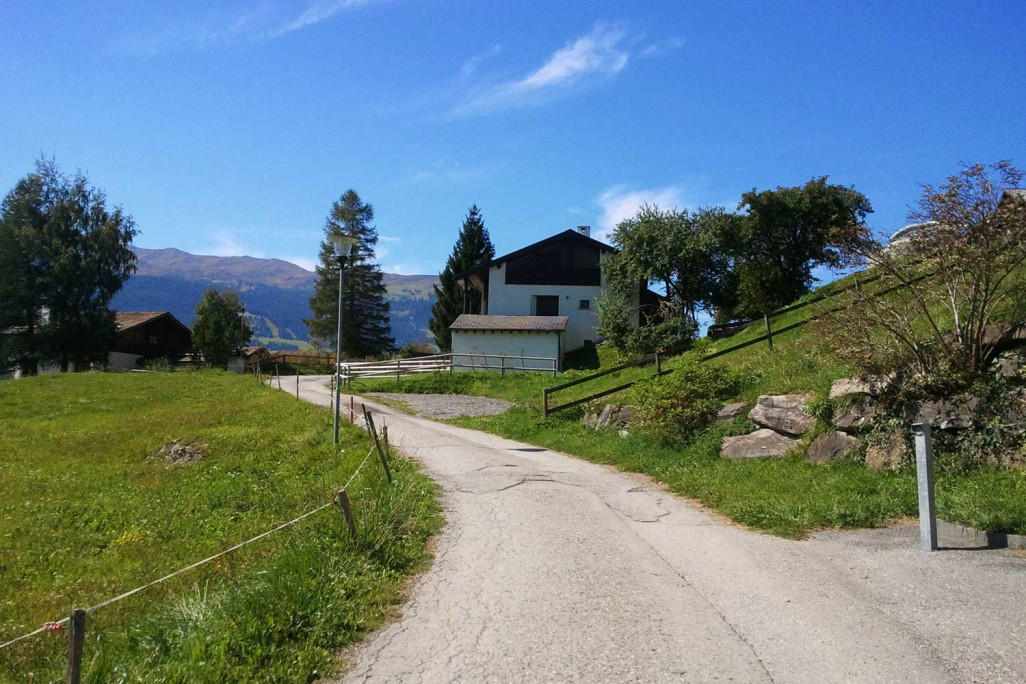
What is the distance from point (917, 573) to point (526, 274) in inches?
1500

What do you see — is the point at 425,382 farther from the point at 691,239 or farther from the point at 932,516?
the point at 932,516

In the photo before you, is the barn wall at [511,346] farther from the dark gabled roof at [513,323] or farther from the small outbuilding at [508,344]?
the dark gabled roof at [513,323]

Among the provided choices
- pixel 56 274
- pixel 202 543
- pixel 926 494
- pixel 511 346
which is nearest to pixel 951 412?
pixel 926 494

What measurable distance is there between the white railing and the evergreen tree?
1881 centimetres

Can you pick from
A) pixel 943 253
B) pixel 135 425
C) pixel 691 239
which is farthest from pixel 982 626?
pixel 691 239

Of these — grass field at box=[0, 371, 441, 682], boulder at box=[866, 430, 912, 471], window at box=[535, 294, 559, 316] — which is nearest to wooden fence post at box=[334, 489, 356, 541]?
grass field at box=[0, 371, 441, 682]

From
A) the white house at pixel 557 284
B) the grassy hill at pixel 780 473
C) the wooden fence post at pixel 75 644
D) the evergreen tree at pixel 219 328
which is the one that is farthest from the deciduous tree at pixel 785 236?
the evergreen tree at pixel 219 328

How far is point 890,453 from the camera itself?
991 centimetres

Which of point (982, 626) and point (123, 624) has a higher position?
point (982, 626)

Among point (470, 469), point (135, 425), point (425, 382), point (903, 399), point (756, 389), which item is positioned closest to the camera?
point (903, 399)

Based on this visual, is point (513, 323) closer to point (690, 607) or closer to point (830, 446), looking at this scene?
point (830, 446)

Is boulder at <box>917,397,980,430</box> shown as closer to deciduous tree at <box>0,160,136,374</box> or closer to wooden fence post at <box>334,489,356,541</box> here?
wooden fence post at <box>334,489,356,541</box>

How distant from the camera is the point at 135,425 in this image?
23.5 meters

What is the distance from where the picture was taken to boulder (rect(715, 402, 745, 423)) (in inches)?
532
